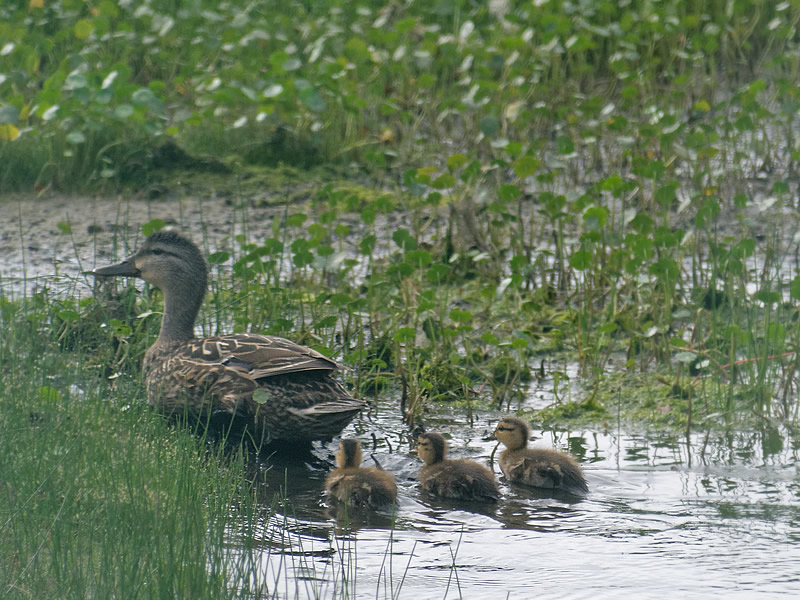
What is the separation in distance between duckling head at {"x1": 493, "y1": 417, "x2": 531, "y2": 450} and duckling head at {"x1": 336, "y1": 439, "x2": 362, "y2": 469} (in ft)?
2.48

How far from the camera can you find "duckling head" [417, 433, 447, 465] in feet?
18.4

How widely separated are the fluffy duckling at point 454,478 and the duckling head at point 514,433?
31cm

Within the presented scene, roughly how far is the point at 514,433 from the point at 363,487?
37.4 inches

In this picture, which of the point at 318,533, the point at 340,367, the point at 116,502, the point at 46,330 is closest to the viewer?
the point at 116,502

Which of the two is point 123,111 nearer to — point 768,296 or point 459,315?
point 459,315

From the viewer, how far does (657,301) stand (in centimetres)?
744

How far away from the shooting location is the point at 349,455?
218 inches

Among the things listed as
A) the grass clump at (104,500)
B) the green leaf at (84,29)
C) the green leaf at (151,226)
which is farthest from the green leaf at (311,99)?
the grass clump at (104,500)

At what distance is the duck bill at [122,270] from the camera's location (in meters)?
6.80

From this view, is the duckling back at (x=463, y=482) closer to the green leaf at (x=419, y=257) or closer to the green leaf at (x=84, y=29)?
the green leaf at (x=419, y=257)

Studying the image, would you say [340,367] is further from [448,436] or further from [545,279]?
[545,279]

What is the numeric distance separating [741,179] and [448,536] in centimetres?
521

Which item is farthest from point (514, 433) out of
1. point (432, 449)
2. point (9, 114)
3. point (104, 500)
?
point (9, 114)

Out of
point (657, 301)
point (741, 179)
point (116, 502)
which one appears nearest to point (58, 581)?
point (116, 502)
